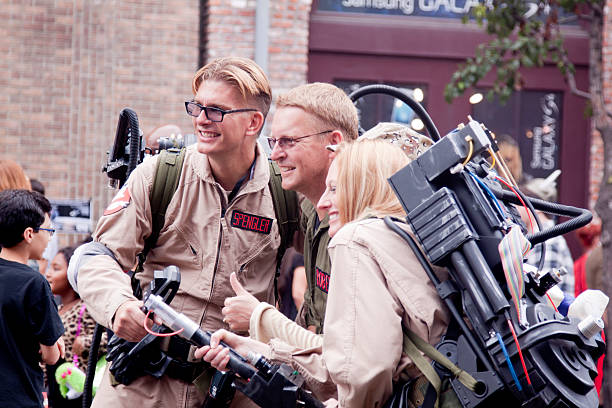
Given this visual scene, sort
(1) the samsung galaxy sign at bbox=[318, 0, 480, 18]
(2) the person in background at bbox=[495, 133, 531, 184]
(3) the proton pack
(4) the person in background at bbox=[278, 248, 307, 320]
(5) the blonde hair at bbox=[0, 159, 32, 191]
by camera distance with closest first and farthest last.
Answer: (3) the proton pack → (5) the blonde hair at bbox=[0, 159, 32, 191] → (4) the person in background at bbox=[278, 248, 307, 320] → (2) the person in background at bbox=[495, 133, 531, 184] → (1) the samsung galaxy sign at bbox=[318, 0, 480, 18]

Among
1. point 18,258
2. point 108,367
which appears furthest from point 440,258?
point 18,258

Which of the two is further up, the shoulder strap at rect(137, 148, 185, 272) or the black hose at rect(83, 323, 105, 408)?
the shoulder strap at rect(137, 148, 185, 272)

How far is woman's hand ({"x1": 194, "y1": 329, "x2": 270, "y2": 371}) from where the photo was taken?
2.87 m

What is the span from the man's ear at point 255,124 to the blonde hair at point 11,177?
2.80 metres

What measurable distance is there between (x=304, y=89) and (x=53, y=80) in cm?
629

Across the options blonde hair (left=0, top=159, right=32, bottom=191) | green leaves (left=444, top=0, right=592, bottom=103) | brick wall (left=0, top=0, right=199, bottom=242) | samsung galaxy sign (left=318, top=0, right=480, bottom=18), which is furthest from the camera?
samsung galaxy sign (left=318, top=0, right=480, bottom=18)

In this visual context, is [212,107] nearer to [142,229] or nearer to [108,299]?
[142,229]

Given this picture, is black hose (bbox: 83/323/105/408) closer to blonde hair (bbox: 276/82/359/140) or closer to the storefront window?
blonde hair (bbox: 276/82/359/140)

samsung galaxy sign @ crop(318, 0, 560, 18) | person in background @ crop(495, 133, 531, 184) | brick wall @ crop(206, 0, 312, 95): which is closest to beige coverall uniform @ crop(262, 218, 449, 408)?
person in background @ crop(495, 133, 531, 184)

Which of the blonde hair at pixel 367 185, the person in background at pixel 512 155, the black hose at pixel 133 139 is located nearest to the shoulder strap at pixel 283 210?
the black hose at pixel 133 139

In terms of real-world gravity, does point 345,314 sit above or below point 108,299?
above

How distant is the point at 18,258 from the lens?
4594 mm

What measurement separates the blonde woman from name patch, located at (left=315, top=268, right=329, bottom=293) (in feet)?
1.96

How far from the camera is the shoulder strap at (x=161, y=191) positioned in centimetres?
356
